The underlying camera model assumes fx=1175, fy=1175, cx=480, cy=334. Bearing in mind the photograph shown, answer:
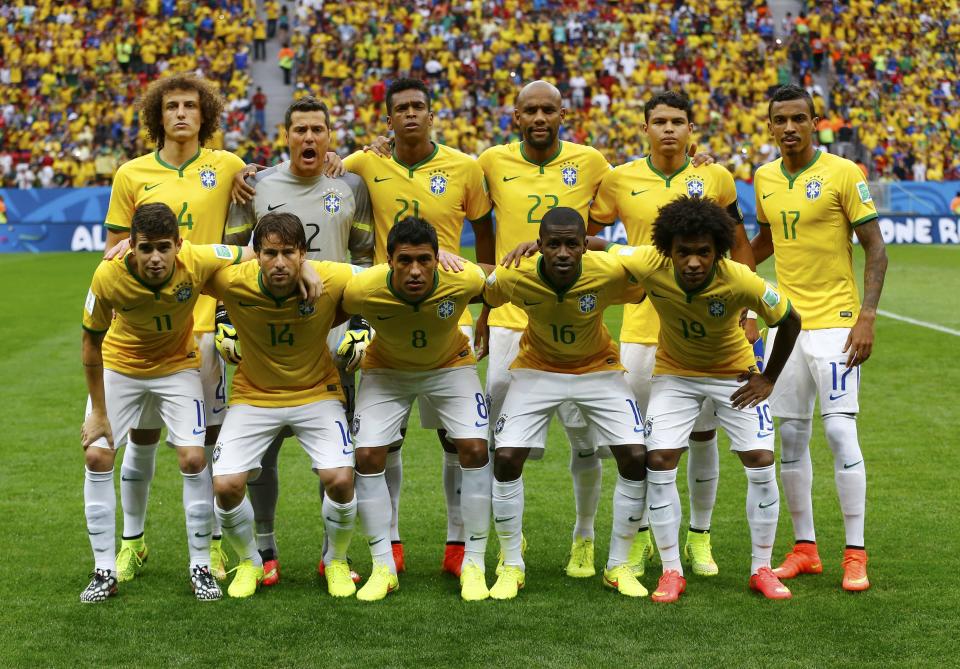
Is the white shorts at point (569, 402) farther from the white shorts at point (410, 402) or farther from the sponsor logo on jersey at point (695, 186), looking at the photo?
the sponsor logo on jersey at point (695, 186)

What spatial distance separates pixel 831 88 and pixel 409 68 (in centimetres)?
1267

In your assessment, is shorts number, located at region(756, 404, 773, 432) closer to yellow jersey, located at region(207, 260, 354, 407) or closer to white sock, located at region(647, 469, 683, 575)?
white sock, located at region(647, 469, 683, 575)

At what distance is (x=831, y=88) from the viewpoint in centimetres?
3534

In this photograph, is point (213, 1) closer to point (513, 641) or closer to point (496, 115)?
point (496, 115)

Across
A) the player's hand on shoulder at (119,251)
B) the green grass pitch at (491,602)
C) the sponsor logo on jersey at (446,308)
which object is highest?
the player's hand on shoulder at (119,251)

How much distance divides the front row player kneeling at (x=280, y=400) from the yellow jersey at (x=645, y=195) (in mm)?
1648

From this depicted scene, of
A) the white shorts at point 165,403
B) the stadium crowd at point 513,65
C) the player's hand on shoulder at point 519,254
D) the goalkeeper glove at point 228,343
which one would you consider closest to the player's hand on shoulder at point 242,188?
the goalkeeper glove at point 228,343

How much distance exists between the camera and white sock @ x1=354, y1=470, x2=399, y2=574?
19.7 feet

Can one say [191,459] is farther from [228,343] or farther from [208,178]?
[208,178]

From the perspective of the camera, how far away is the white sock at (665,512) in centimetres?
591

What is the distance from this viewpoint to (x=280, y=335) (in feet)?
19.6

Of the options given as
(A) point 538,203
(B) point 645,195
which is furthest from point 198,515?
(B) point 645,195

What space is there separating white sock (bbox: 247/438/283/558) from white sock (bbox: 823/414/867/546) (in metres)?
2.97

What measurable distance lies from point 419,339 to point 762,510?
1.94 m
